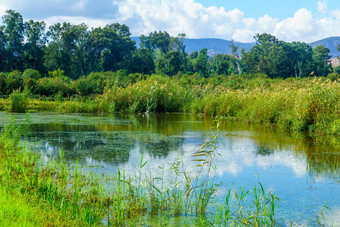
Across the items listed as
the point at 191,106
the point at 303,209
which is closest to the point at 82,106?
the point at 191,106

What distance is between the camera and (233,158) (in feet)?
25.3

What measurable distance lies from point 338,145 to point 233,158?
3.24 m

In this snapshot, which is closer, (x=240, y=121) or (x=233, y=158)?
(x=233, y=158)

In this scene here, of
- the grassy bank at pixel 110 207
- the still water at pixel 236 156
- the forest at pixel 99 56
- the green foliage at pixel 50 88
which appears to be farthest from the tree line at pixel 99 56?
the grassy bank at pixel 110 207

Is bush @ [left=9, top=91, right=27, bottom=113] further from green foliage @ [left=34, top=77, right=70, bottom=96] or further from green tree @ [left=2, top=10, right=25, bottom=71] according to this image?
green tree @ [left=2, top=10, right=25, bottom=71]

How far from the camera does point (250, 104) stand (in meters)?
15.7

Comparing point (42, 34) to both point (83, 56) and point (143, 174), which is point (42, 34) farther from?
point (143, 174)

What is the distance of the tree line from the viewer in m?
53.9

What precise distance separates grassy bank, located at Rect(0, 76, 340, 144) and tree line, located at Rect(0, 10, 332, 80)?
29.3 m

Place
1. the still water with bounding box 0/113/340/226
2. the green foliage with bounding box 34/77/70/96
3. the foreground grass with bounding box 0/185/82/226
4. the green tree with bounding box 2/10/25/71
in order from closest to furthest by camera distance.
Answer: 1. the foreground grass with bounding box 0/185/82/226
2. the still water with bounding box 0/113/340/226
3. the green foliage with bounding box 34/77/70/96
4. the green tree with bounding box 2/10/25/71

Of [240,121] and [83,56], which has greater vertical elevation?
[83,56]

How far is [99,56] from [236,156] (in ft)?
195

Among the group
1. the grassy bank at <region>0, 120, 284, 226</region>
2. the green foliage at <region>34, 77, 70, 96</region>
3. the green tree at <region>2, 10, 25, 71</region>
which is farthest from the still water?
the green tree at <region>2, 10, 25, 71</region>

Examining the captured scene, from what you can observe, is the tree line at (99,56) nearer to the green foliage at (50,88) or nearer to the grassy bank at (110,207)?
the green foliage at (50,88)
